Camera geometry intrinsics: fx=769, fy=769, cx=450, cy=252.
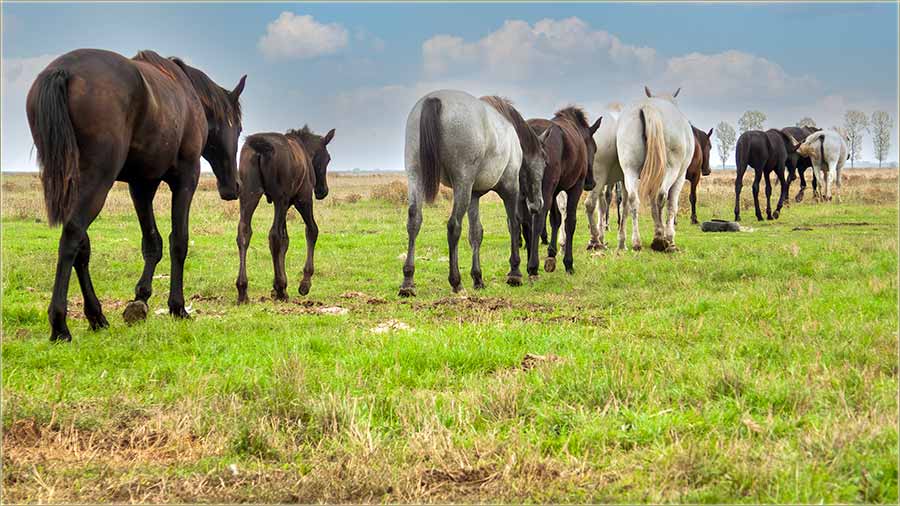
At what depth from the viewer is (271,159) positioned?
31.2 feet

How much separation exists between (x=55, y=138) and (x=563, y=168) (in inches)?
326

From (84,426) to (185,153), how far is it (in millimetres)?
Answer: 3734

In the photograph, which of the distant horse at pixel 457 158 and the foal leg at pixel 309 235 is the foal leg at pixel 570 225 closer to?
the distant horse at pixel 457 158

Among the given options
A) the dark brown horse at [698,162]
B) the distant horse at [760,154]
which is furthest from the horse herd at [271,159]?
the distant horse at [760,154]

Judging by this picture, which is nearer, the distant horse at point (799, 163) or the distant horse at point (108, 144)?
the distant horse at point (108, 144)

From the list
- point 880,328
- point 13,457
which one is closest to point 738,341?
point 880,328

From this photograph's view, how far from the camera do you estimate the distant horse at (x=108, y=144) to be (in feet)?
18.6

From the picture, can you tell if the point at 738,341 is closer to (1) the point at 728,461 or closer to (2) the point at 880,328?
(2) the point at 880,328

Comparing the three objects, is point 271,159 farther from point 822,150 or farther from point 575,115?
point 822,150

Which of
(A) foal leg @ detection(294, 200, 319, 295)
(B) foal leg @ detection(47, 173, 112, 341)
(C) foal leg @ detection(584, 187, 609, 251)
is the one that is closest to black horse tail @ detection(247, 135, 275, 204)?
(A) foal leg @ detection(294, 200, 319, 295)

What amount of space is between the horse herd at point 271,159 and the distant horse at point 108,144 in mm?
11

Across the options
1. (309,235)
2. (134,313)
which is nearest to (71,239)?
(134,313)

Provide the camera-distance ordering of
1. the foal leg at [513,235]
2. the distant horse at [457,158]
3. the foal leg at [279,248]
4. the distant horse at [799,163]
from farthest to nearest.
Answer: the distant horse at [799,163]
the foal leg at [513,235]
the foal leg at [279,248]
the distant horse at [457,158]

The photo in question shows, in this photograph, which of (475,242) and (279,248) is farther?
(475,242)
